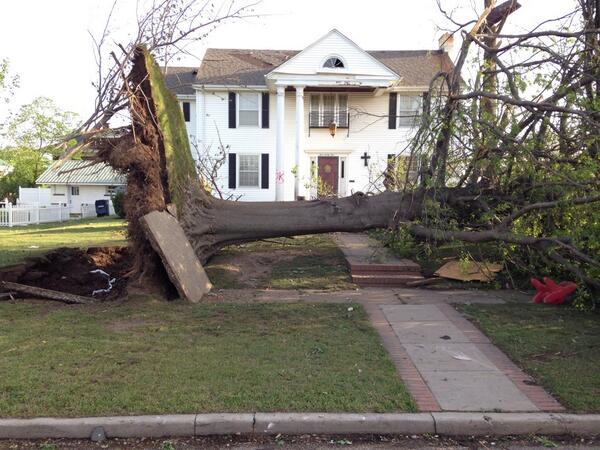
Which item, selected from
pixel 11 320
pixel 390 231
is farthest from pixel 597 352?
pixel 11 320

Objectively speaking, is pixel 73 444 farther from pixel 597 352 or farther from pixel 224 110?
pixel 224 110

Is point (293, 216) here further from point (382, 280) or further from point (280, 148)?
point (280, 148)

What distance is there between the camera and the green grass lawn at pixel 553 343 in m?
4.63

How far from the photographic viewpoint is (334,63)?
21.6m

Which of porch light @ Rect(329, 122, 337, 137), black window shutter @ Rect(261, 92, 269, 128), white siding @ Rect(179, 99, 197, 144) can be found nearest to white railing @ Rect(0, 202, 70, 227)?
white siding @ Rect(179, 99, 197, 144)

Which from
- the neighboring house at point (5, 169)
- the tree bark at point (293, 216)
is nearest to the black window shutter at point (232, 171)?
the tree bark at point (293, 216)

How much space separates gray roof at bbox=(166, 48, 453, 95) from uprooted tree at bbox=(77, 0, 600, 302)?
13160 millimetres

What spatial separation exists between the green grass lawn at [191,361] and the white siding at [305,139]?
50.8 ft

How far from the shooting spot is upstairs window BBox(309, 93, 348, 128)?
22734 millimetres

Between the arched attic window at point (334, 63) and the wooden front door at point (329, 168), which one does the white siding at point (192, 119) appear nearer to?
the wooden front door at point (329, 168)

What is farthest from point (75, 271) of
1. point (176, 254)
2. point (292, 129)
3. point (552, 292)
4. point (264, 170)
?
point (292, 129)

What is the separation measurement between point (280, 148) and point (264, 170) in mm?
1726

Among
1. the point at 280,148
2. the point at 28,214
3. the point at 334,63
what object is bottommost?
the point at 28,214

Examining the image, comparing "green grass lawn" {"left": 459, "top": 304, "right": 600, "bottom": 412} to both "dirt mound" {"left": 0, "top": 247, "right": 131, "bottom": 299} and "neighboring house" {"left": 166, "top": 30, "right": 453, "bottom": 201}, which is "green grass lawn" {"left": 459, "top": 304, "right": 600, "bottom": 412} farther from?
"neighboring house" {"left": 166, "top": 30, "right": 453, "bottom": 201}
